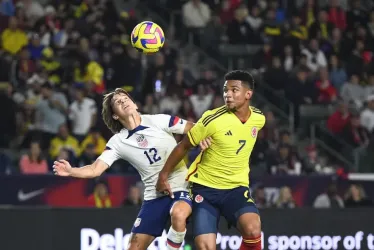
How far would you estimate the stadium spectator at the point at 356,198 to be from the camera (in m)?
16.2

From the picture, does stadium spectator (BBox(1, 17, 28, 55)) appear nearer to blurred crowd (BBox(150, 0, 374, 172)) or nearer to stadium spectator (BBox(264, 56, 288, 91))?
blurred crowd (BBox(150, 0, 374, 172))

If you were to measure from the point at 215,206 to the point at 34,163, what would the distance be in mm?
6963

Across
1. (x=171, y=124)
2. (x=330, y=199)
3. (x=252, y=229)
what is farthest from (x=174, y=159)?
(x=330, y=199)

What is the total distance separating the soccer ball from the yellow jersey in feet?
5.15

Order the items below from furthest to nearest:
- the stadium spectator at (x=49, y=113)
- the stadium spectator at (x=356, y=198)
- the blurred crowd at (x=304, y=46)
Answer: the blurred crowd at (x=304, y=46)
the stadium spectator at (x=49, y=113)
the stadium spectator at (x=356, y=198)

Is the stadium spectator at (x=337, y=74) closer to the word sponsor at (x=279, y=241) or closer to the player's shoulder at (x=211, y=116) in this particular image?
the word sponsor at (x=279, y=241)

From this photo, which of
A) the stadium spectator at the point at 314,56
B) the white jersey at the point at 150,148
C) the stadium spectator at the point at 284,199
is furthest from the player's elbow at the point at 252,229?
the stadium spectator at the point at 314,56

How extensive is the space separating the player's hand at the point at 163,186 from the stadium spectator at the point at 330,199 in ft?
21.1

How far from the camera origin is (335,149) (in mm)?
19719

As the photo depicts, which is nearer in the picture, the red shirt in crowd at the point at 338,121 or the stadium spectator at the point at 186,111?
the stadium spectator at the point at 186,111

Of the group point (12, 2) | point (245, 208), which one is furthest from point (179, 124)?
point (12, 2)

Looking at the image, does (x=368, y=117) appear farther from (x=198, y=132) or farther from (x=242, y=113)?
(x=198, y=132)

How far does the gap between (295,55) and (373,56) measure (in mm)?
1811

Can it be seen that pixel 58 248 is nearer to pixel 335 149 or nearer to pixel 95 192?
pixel 95 192
